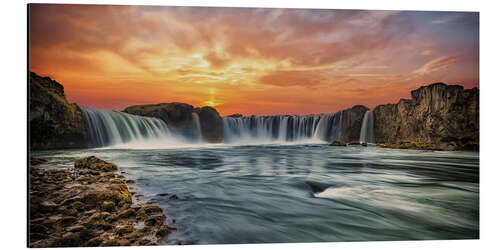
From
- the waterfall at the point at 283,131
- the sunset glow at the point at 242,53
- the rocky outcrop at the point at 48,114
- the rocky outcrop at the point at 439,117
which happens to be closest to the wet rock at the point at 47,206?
the rocky outcrop at the point at 48,114

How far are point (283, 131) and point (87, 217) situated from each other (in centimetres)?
941

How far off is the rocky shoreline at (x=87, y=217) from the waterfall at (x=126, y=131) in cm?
216

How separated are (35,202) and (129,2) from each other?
2264 mm

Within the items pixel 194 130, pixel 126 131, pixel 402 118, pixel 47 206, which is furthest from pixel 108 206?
pixel 194 130

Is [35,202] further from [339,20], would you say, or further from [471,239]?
[471,239]

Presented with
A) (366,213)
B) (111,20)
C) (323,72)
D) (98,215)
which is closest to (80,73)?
(111,20)

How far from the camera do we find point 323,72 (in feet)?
13.3

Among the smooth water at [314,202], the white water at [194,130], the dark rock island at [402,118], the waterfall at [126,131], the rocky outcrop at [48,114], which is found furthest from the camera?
the white water at [194,130]

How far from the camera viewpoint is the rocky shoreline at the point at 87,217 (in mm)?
1876

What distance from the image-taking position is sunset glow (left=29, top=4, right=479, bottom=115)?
3.08 meters

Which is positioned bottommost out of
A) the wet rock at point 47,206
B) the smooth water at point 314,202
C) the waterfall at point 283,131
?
the smooth water at point 314,202

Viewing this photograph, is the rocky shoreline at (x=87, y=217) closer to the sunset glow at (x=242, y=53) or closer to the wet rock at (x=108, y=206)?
the wet rock at (x=108, y=206)
